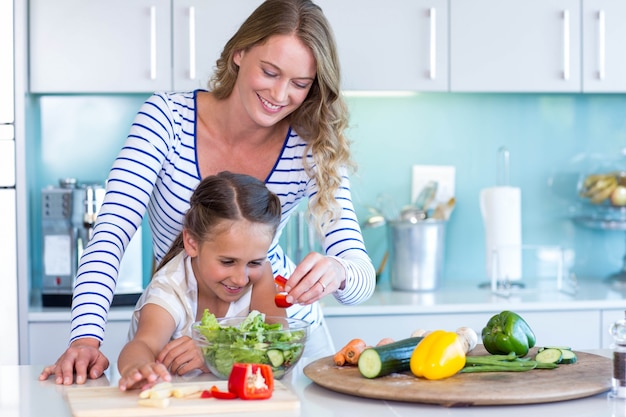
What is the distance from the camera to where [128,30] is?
2998 millimetres

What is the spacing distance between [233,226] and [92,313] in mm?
331

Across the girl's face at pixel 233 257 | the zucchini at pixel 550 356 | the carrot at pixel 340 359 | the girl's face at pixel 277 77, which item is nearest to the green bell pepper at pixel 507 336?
the zucchini at pixel 550 356

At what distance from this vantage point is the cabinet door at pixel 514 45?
10.4 feet

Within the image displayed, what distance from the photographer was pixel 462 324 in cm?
300

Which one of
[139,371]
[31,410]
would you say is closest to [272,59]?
[139,371]

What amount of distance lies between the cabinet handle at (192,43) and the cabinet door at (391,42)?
0.43 m

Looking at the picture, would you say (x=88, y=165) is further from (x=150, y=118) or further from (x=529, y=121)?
(x=529, y=121)

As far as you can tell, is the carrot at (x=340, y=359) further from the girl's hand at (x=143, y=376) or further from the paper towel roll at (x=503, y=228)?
the paper towel roll at (x=503, y=228)

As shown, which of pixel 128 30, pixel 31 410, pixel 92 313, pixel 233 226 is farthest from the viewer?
pixel 128 30

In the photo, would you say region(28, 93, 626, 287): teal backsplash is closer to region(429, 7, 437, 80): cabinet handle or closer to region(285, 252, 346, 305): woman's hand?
region(429, 7, 437, 80): cabinet handle

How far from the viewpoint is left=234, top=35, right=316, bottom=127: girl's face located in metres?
1.90

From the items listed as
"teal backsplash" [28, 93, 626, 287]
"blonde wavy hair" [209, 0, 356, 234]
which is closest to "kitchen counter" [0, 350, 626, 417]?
"blonde wavy hair" [209, 0, 356, 234]

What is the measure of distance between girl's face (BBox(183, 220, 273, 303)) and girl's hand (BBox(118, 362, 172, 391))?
398 mm

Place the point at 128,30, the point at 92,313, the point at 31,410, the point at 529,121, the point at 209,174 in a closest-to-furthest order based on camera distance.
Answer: the point at 31,410 < the point at 92,313 < the point at 209,174 < the point at 128,30 < the point at 529,121
